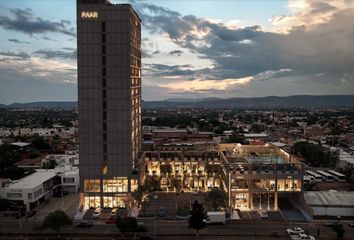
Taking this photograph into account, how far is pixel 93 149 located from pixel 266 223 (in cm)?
2783

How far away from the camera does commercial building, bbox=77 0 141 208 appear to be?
56.2 meters

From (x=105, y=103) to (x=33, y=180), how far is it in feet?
65.0

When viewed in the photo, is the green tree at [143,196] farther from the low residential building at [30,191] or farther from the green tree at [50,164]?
the green tree at [50,164]

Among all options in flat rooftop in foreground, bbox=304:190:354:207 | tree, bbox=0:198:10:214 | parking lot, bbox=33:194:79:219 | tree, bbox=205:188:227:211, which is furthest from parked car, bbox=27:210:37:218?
flat rooftop in foreground, bbox=304:190:354:207

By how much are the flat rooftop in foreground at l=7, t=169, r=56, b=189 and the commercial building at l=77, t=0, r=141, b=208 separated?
32.1 ft

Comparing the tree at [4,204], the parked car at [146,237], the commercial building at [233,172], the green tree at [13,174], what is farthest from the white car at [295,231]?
the green tree at [13,174]

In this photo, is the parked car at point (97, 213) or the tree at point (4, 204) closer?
the parked car at point (97, 213)

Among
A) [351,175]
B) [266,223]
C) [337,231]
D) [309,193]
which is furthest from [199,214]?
[351,175]

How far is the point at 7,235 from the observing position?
45625 millimetres

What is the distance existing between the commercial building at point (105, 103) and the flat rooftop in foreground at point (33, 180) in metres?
9.78

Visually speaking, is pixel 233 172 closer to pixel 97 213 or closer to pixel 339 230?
pixel 339 230

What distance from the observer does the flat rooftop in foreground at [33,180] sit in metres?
59.0

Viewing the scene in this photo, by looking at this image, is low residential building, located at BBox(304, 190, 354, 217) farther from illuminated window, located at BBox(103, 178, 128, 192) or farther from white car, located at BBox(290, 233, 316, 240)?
illuminated window, located at BBox(103, 178, 128, 192)

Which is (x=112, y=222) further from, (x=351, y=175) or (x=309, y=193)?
(x=351, y=175)
